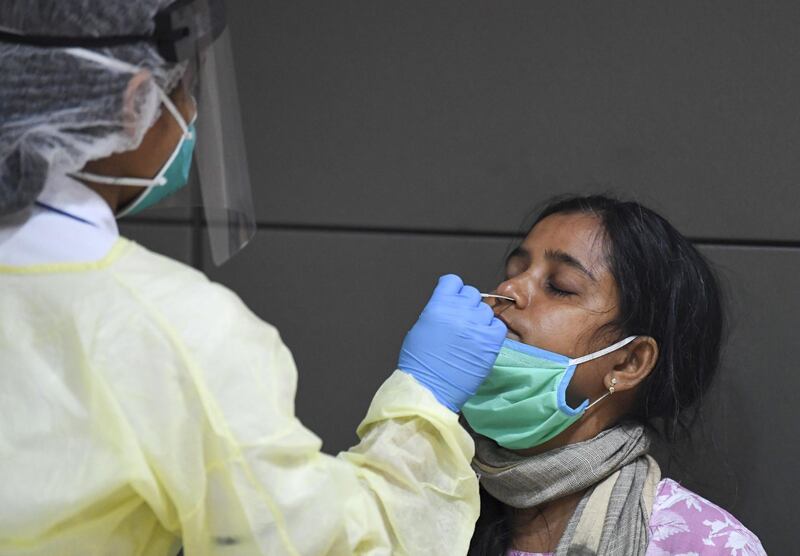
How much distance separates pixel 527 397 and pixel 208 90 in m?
0.68

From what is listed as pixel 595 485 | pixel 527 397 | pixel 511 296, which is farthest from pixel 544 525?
pixel 511 296

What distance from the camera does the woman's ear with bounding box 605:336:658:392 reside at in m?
1.66

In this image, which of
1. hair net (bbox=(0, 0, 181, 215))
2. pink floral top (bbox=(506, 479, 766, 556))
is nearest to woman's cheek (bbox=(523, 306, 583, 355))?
pink floral top (bbox=(506, 479, 766, 556))

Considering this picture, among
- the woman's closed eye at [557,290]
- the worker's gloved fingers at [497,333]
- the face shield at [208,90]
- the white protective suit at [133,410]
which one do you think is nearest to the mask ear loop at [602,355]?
the woman's closed eye at [557,290]

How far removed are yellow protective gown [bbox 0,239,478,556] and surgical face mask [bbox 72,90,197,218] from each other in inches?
3.3

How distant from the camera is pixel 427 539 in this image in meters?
1.16

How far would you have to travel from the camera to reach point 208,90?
126 cm

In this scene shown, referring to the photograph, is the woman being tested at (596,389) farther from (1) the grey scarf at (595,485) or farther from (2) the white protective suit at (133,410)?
(2) the white protective suit at (133,410)

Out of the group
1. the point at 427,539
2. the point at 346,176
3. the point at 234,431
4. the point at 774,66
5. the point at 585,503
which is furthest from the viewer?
the point at 346,176

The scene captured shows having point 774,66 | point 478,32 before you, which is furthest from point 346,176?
point 774,66

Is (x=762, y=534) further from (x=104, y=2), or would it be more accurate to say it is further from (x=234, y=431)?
(x=104, y=2)

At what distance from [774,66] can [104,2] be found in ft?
4.19

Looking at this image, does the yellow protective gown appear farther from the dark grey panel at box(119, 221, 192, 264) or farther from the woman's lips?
the dark grey panel at box(119, 221, 192, 264)

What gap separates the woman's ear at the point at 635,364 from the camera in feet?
5.44
